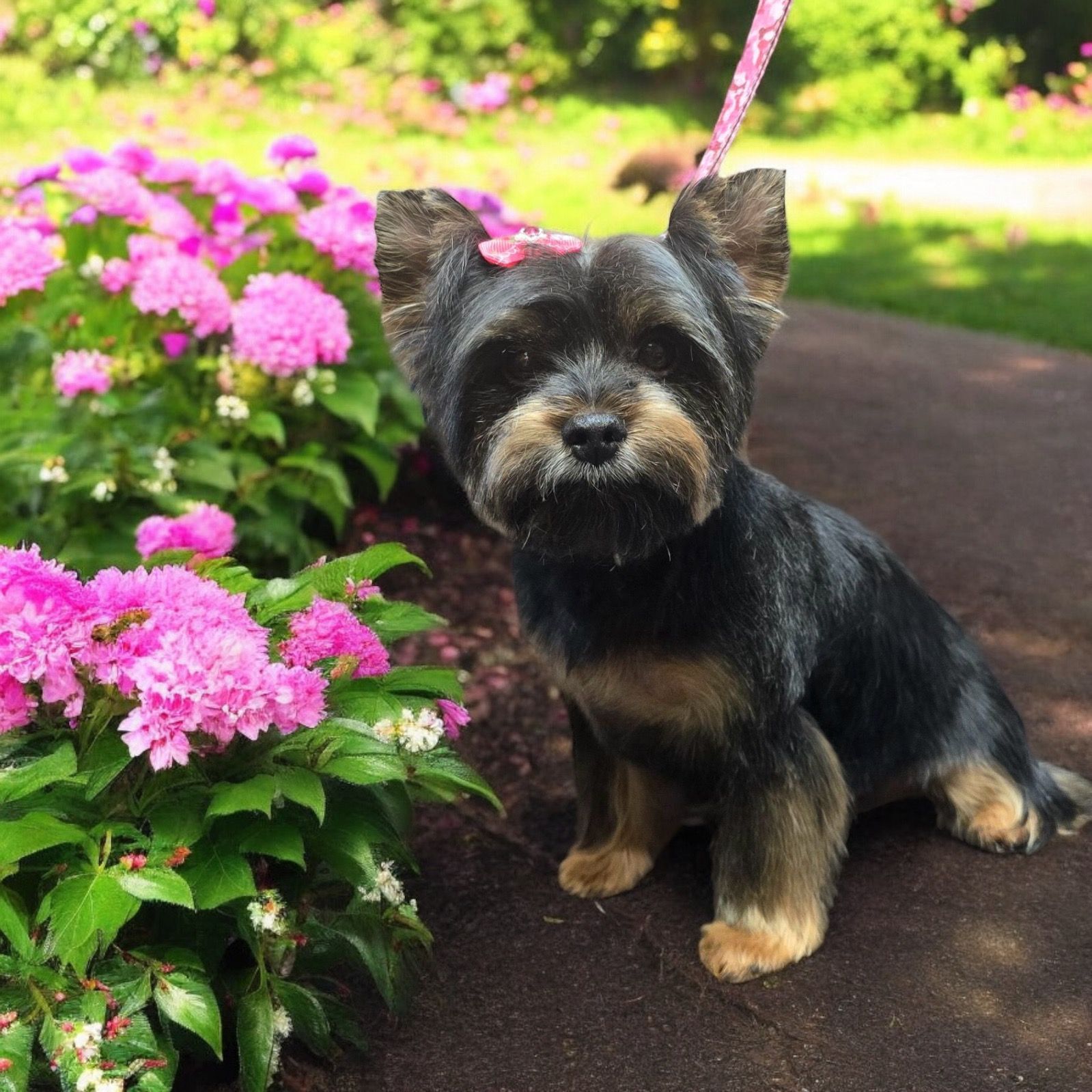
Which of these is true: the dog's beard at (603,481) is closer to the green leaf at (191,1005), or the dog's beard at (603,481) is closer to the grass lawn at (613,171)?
the green leaf at (191,1005)

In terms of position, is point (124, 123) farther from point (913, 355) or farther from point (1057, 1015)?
point (1057, 1015)

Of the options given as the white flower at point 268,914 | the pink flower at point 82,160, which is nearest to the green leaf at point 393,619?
the white flower at point 268,914

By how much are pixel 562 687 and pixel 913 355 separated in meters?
5.90

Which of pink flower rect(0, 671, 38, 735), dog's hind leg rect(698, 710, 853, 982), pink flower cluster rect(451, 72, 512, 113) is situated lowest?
pink flower cluster rect(451, 72, 512, 113)

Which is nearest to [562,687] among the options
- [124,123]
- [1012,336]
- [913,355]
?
[913,355]

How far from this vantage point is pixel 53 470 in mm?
4066

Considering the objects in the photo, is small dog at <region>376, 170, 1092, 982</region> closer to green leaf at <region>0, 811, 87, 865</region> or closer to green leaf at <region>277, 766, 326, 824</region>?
green leaf at <region>277, 766, 326, 824</region>

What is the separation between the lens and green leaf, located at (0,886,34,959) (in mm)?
2334

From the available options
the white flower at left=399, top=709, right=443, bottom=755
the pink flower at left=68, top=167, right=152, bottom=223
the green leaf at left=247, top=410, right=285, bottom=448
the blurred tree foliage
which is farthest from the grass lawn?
the white flower at left=399, top=709, right=443, bottom=755

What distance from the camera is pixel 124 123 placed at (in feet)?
48.8

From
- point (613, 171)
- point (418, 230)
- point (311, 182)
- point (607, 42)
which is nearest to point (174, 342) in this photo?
point (311, 182)

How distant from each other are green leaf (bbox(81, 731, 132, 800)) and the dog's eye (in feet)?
3.98

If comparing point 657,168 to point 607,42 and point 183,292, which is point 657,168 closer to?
point 607,42

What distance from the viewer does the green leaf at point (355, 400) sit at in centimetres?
453
